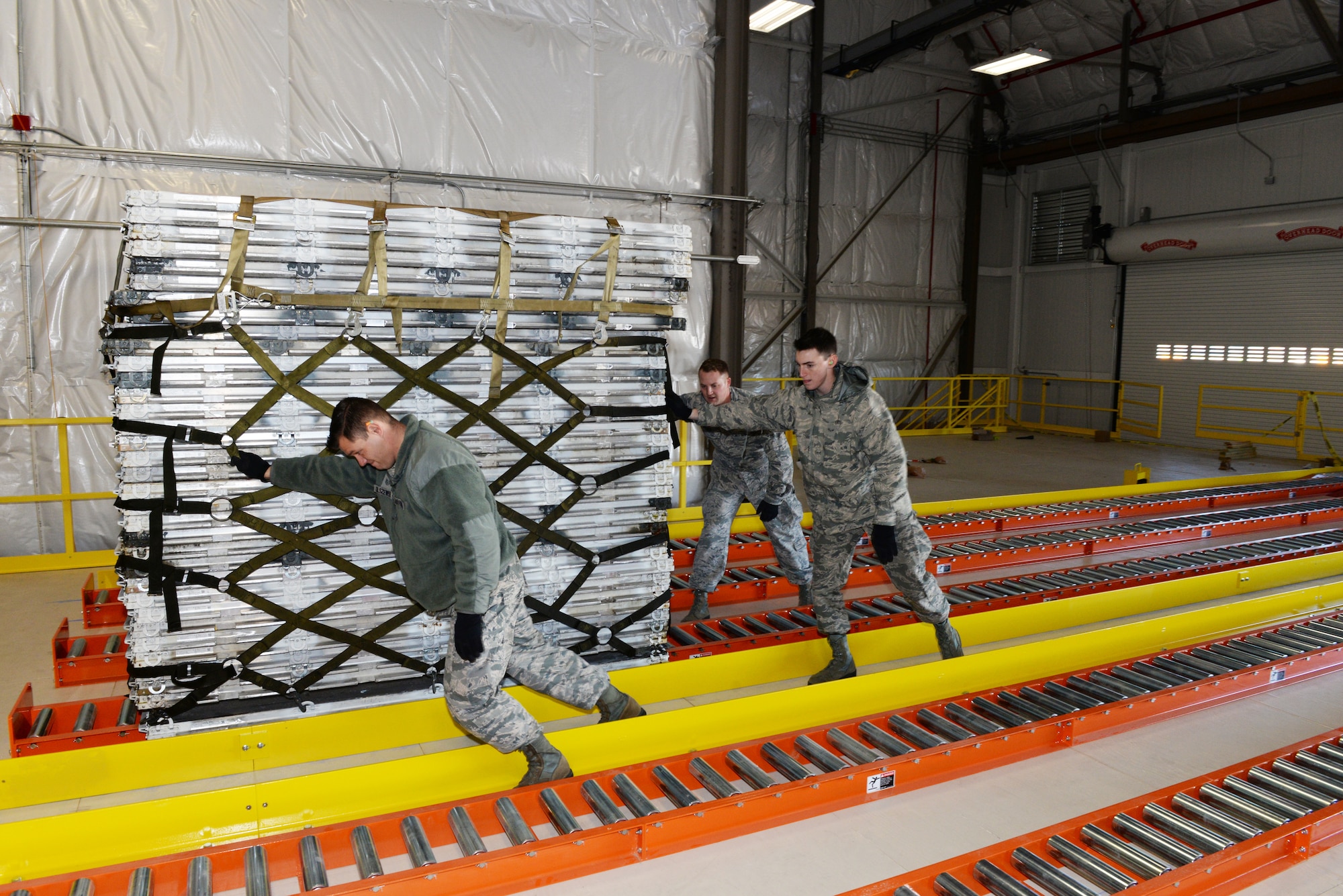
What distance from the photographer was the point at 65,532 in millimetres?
8531

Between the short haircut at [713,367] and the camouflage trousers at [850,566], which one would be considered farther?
the short haircut at [713,367]

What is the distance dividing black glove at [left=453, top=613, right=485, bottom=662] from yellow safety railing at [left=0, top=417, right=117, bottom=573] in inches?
236

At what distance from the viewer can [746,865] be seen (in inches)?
150

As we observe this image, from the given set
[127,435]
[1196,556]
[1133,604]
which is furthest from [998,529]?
[127,435]

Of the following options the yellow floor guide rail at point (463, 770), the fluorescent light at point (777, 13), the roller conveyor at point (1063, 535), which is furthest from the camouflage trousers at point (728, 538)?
the fluorescent light at point (777, 13)

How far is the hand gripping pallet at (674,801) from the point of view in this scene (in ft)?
11.6

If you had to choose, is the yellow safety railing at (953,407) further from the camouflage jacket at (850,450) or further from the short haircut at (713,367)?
the camouflage jacket at (850,450)

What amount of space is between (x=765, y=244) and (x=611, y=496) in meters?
15.1

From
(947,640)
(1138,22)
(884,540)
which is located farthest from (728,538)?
(1138,22)

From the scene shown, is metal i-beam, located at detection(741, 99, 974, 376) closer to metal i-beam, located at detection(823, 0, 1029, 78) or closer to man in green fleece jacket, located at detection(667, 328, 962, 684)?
metal i-beam, located at detection(823, 0, 1029, 78)

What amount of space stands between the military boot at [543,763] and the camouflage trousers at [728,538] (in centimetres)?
276

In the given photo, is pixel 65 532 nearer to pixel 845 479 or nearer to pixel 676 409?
pixel 676 409

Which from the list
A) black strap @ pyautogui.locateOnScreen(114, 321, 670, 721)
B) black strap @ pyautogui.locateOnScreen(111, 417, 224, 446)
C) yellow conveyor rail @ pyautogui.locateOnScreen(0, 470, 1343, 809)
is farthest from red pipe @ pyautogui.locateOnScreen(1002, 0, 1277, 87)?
black strap @ pyautogui.locateOnScreen(111, 417, 224, 446)

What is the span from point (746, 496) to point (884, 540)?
1540 mm
